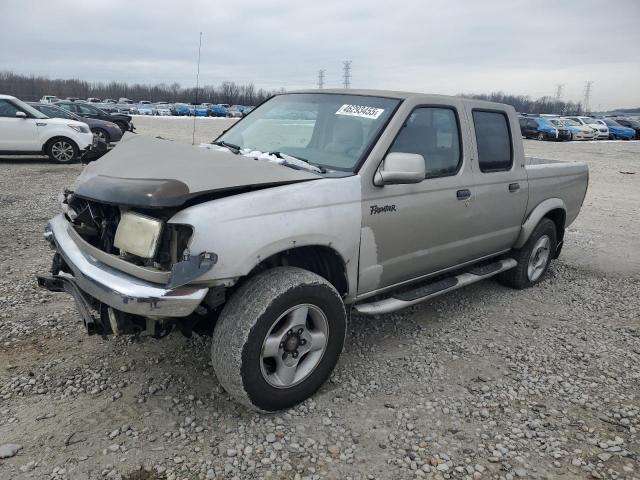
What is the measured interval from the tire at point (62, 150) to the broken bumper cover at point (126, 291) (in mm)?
11124

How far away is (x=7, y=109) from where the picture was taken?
476 inches

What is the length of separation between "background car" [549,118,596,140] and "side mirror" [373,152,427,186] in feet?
105

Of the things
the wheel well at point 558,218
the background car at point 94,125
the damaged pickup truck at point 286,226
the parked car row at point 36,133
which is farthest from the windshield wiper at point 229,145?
the background car at point 94,125

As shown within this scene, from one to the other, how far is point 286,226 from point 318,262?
1.90ft

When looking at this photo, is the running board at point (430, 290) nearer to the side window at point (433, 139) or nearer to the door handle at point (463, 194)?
the door handle at point (463, 194)

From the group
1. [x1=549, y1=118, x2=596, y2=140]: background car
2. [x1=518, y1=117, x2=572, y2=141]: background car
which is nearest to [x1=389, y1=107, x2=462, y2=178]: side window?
[x1=518, y1=117, x2=572, y2=141]: background car

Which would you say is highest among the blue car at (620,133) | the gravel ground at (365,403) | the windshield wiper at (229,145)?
the blue car at (620,133)

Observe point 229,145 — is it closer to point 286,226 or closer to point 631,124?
point 286,226

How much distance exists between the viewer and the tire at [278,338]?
272cm

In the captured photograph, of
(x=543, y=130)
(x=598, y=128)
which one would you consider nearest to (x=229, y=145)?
(x=543, y=130)

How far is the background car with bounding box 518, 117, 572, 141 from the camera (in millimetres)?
29438

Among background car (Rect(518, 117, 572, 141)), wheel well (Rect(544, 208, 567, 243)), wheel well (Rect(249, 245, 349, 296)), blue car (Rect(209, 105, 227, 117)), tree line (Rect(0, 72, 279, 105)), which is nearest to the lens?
wheel well (Rect(249, 245, 349, 296))

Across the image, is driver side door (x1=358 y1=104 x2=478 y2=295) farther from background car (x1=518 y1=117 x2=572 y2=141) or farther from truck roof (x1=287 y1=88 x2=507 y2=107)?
background car (x1=518 y1=117 x2=572 y2=141)

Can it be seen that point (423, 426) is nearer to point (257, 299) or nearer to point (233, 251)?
point (257, 299)
